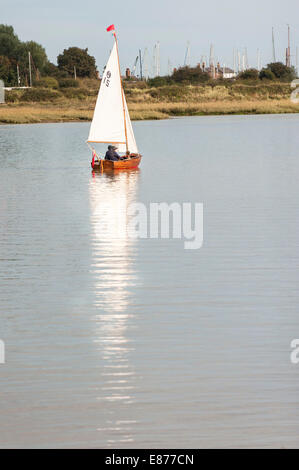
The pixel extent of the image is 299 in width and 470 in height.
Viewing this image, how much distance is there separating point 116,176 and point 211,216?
48.1ft

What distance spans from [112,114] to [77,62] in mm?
118218

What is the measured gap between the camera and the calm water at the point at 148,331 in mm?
7770

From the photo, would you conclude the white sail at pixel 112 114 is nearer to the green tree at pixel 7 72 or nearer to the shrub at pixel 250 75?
the green tree at pixel 7 72

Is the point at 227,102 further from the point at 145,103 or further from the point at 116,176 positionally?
the point at 116,176

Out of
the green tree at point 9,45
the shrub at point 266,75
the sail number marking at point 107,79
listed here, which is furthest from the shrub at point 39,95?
the sail number marking at point 107,79

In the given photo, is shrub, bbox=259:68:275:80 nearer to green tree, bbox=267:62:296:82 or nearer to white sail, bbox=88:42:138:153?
green tree, bbox=267:62:296:82

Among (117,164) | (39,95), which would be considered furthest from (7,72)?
(117,164)

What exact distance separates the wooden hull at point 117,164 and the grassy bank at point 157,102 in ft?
197

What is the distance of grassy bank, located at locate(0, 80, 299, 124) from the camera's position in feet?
324

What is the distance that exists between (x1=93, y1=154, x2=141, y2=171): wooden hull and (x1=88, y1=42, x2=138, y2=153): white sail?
9.94 ft

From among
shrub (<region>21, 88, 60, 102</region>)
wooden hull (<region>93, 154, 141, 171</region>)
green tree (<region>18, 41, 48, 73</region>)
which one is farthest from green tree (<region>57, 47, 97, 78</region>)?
wooden hull (<region>93, 154, 141, 171</region>)

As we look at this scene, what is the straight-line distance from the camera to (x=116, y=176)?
35.9m

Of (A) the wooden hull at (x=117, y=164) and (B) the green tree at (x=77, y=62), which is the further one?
(B) the green tree at (x=77, y=62)
